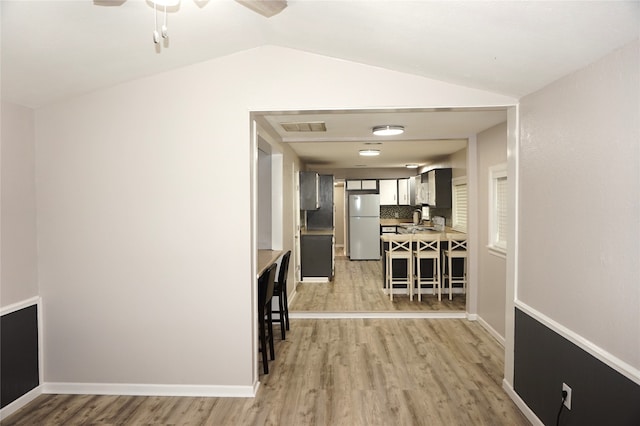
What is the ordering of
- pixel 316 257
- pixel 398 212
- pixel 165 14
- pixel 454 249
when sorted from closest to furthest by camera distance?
pixel 165 14 → pixel 454 249 → pixel 316 257 → pixel 398 212

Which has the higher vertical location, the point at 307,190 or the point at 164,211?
the point at 307,190

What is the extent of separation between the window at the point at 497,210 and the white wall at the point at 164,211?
185cm

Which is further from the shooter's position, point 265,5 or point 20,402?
point 20,402

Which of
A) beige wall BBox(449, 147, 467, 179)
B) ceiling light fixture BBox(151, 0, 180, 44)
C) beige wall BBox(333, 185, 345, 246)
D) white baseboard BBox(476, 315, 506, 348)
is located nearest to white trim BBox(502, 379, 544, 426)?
white baseboard BBox(476, 315, 506, 348)

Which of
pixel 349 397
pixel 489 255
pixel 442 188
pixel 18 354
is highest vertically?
pixel 442 188

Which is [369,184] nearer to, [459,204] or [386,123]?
[459,204]

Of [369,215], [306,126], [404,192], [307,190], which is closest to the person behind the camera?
[306,126]

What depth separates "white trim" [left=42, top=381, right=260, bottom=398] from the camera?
10.1 feet

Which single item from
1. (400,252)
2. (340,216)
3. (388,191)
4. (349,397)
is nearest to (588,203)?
(349,397)

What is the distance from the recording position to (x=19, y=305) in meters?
2.89

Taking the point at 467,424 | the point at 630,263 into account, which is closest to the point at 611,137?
the point at 630,263

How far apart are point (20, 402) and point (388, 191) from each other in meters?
8.63

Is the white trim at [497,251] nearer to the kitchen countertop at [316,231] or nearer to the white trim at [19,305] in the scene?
the kitchen countertop at [316,231]

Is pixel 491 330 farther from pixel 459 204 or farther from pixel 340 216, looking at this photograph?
pixel 340 216
